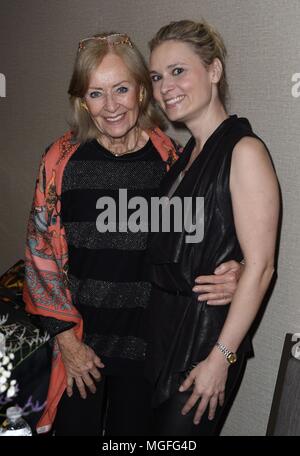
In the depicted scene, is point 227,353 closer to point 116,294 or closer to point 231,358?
point 231,358

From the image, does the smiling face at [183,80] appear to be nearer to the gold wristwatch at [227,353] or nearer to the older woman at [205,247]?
the older woman at [205,247]

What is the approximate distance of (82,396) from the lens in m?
1.83

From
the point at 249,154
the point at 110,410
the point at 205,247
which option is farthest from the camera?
the point at 110,410

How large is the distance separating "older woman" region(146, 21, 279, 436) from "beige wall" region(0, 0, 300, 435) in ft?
0.87

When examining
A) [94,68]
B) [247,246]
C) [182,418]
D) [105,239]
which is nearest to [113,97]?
[94,68]

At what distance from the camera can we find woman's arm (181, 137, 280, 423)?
139 centimetres

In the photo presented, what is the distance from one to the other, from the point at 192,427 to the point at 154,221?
604 millimetres

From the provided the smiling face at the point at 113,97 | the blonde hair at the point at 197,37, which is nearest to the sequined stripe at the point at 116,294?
the smiling face at the point at 113,97

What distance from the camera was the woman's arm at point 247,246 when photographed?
4.55 ft

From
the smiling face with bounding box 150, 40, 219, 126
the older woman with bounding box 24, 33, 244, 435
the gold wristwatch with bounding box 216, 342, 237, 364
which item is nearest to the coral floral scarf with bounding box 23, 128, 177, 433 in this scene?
the older woman with bounding box 24, 33, 244, 435

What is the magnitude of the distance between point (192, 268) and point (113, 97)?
0.59m

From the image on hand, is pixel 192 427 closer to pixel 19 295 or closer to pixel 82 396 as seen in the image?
pixel 82 396

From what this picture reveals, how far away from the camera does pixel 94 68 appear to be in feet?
5.63
